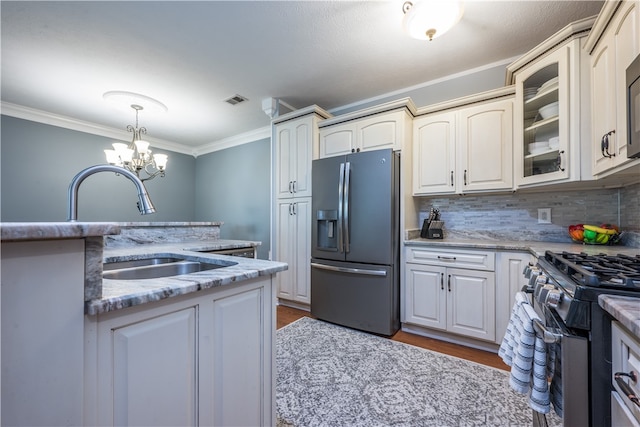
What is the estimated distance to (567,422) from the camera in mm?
825

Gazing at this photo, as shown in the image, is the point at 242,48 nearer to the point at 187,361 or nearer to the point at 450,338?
the point at 187,361

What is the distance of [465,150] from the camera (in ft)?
7.79

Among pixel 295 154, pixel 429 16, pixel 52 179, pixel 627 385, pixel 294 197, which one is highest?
pixel 429 16

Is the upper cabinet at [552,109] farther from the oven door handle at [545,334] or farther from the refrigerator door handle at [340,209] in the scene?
the refrigerator door handle at [340,209]

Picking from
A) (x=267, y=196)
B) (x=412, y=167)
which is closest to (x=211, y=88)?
(x=267, y=196)

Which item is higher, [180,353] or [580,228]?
[580,228]

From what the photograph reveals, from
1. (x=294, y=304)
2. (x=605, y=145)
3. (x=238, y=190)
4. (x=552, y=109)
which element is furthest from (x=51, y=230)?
(x=238, y=190)

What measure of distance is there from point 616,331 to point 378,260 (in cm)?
167

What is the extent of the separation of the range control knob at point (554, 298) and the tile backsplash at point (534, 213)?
4.77 feet

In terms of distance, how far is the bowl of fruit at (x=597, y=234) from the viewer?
6.15ft

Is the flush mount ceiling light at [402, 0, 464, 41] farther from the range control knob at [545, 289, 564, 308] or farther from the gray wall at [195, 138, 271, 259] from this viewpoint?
the gray wall at [195, 138, 271, 259]

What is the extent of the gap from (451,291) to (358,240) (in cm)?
89

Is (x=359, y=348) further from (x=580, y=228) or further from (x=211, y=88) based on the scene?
(x=211, y=88)

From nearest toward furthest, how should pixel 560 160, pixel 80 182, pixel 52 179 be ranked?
pixel 80 182 → pixel 560 160 → pixel 52 179
